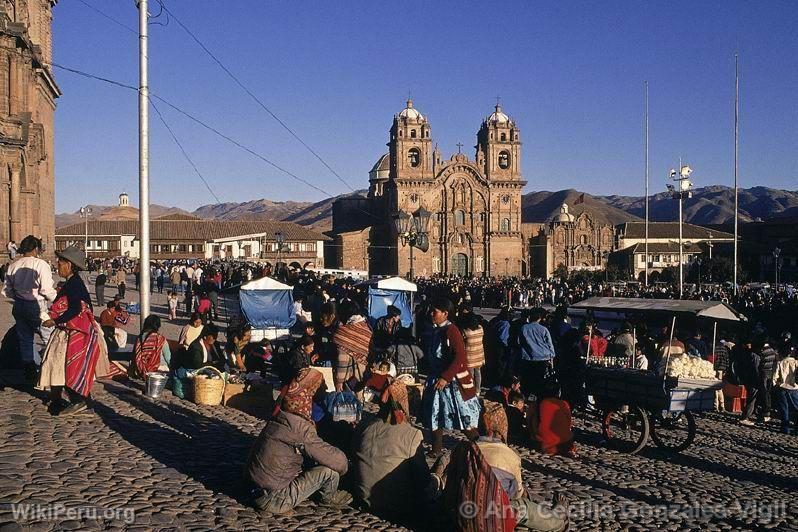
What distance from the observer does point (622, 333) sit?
502 inches

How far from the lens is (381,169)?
292 feet

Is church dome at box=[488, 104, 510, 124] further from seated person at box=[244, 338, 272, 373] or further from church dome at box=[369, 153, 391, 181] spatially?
seated person at box=[244, 338, 272, 373]

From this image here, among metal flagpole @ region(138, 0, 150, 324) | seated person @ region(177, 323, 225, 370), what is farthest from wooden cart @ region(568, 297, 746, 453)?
metal flagpole @ region(138, 0, 150, 324)

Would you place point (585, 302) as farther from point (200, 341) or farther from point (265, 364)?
point (200, 341)

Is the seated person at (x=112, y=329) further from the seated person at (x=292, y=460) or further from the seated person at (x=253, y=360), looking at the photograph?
the seated person at (x=292, y=460)

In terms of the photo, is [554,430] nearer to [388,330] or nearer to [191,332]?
[388,330]

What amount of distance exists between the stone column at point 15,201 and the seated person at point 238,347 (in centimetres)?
1836

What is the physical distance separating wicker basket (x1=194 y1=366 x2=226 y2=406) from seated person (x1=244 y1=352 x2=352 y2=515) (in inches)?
155

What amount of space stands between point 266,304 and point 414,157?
59.1 metres

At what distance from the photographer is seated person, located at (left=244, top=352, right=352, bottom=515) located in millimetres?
5902

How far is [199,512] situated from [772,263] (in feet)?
244

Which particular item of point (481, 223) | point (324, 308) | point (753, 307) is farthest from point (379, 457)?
point (481, 223)

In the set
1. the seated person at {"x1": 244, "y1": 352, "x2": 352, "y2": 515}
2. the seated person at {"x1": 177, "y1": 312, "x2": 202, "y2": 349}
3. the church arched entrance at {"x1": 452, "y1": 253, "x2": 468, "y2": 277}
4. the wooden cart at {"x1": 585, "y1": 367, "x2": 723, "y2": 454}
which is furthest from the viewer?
the church arched entrance at {"x1": 452, "y1": 253, "x2": 468, "y2": 277}

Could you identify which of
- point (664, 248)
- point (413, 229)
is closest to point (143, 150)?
point (413, 229)
